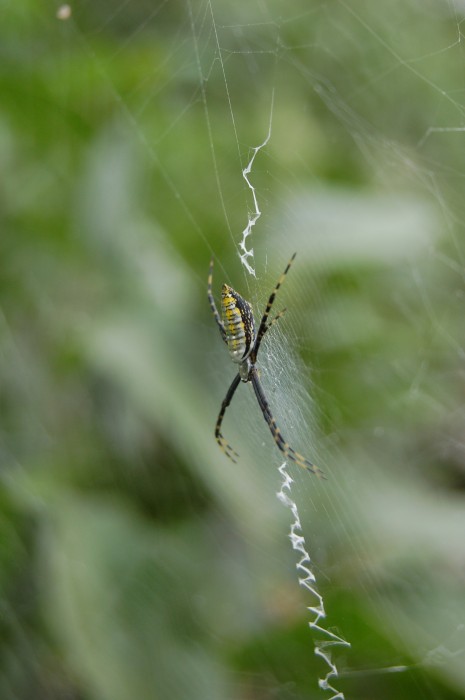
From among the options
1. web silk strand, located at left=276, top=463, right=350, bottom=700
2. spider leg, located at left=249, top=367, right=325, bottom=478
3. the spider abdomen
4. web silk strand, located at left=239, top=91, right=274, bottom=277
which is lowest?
web silk strand, located at left=276, top=463, right=350, bottom=700

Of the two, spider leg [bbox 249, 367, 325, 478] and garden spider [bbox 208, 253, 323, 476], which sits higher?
garden spider [bbox 208, 253, 323, 476]

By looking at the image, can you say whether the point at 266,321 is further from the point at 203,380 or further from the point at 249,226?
the point at 203,380

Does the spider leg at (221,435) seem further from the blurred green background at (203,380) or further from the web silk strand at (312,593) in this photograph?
the web silk strand at (312,593)

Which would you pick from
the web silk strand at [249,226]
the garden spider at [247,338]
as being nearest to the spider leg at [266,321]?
the garden spider at [247,338]

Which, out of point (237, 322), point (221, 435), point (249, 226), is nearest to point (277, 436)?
point (221, 435)

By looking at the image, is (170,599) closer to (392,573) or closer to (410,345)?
(392,573)

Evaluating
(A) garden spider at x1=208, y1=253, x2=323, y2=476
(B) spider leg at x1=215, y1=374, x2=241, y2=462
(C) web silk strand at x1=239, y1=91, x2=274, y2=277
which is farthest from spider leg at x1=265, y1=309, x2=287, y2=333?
(B) spider leg at x1=215, y1=374, x2=241, y2=462

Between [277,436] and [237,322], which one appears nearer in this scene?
[237,322]

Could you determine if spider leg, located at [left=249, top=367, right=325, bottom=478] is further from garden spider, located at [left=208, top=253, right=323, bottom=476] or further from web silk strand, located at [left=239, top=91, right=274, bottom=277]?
web silk strand, located at [left=239, top=91, right=274, bottom=277]
